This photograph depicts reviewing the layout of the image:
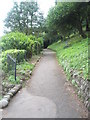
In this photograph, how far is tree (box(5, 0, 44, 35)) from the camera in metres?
20.5

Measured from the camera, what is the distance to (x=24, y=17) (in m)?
21.1

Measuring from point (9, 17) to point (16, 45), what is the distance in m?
13.4

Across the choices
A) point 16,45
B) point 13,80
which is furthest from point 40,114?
point 16,45

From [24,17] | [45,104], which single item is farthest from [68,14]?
[24,17]

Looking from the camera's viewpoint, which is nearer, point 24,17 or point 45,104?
point 45,104

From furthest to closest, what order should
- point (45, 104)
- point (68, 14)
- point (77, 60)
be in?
point (68, 14), point (77, 60), point (45, 104)

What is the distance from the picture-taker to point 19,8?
2114 centimetres

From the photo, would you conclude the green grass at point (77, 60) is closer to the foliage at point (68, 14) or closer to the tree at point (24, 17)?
the foliage at point (68, 14)

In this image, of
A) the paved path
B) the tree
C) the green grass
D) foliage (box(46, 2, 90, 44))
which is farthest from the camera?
the tree

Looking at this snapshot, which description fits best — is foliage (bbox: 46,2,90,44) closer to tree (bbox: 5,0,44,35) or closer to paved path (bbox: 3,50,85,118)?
paved path (bbox: 3,50,85,118)

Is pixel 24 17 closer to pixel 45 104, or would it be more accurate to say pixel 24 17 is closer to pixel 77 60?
pixel 77 60

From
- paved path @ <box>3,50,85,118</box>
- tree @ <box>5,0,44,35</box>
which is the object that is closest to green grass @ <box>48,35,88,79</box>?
paved path @ <box>3,50,85,118</box>

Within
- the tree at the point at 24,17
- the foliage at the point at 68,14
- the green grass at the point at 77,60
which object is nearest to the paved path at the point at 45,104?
the green grass at the point at 77,60

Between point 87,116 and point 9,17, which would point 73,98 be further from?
point 9,17
